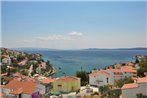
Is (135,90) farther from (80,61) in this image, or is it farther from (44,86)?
(80,61)

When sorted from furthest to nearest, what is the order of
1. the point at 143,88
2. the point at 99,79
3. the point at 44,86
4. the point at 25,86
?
the point at 99,79 → the point at 44,86 → the point at 25,86 → the point at 143,88

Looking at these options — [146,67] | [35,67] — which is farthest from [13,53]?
[146,67]

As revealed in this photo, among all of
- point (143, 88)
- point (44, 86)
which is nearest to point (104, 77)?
point (44, 86)

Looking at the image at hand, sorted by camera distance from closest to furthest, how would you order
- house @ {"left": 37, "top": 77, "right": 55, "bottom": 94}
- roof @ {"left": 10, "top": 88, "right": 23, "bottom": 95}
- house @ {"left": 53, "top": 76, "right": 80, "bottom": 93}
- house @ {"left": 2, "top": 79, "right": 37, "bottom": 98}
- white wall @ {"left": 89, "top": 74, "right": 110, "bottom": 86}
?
house @ {"left": 2, "top": 79, "right": 37, "bottom": 98}, roof @ {"left": 10, "top": 88, "right": 23, "bottom": 95}, house @ {"left": 37, "top": 77, "right": 55, "bottom": 94}, house @ {"left": 53, "top": 76, "right": 80, "bottom": 93}, white wall @ {"left": 89, "top": 74, "right": 110, "bottom": 86}

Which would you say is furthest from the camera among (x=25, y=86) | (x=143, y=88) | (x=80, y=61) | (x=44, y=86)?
(x=80, y=61)

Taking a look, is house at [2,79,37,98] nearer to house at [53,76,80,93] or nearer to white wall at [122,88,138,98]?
house at [53,76,80,93]

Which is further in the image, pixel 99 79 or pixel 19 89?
pixel 99 79

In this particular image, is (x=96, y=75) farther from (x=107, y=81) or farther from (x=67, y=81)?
(x=67, y=81)

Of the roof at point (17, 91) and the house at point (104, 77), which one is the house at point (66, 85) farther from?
the roof at point (17, 91)

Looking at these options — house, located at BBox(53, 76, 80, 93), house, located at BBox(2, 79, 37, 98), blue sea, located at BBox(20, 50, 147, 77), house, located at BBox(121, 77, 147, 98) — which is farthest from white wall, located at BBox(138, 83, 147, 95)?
blue sea, located at BBox(20, 50, 147, 77)

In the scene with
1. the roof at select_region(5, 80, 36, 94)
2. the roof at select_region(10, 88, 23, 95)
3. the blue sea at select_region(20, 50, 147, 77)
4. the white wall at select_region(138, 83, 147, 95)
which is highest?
the white wall at select_region(138, 83, 147, 95)

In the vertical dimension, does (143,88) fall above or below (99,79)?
above
